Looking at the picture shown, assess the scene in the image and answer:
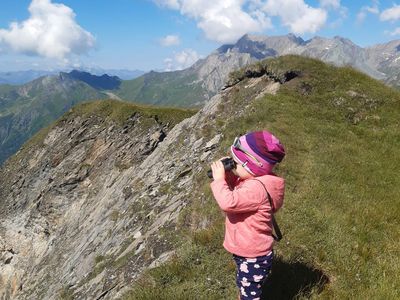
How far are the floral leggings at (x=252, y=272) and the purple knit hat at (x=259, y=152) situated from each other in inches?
61.0

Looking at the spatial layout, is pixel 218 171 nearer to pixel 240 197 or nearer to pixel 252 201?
pixel 240 197

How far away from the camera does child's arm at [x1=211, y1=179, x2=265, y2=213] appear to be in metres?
7.06

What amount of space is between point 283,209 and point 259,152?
5733mm

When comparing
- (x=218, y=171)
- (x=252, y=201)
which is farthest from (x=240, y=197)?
(x=218, y=171)

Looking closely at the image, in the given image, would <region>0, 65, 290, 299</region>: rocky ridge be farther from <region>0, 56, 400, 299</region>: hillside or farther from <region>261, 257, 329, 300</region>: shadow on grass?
<region>261, 257, 329, 300</region>: shadow on grass

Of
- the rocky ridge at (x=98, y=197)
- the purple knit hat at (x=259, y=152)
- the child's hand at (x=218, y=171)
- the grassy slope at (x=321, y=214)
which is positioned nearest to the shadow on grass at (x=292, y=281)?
the grassy slope at (x=321, y=214)

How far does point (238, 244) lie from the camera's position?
7.41 metres

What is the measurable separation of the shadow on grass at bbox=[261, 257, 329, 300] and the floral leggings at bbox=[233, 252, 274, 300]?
4.98ft

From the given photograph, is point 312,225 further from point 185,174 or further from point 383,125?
point 383,125

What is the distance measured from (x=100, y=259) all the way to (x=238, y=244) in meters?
14.3

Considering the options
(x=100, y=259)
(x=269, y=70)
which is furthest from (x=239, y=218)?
(x=269, y=70)

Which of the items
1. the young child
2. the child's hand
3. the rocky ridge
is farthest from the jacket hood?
the rocky ridge

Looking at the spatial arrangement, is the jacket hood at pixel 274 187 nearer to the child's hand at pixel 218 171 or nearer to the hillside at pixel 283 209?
the child's hand at pixel 218 171

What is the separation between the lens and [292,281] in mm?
9125
